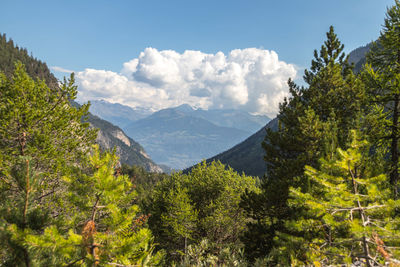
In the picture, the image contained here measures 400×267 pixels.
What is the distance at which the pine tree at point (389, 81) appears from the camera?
439 inches

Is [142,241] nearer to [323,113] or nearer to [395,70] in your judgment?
[323,113]

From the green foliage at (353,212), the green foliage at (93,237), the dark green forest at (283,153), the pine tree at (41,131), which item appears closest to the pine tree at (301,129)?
the dark green forest at (283,153)

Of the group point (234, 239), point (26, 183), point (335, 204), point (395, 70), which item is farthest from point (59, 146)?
point (234, 239)

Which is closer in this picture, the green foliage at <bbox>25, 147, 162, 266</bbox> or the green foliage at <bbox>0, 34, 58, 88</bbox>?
the green foliage at <bbox>25, 147, 162, 266</bbox>

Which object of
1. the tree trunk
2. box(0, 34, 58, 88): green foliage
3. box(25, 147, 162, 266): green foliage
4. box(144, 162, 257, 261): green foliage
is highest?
box(0, 34, 58, 88): green foliage

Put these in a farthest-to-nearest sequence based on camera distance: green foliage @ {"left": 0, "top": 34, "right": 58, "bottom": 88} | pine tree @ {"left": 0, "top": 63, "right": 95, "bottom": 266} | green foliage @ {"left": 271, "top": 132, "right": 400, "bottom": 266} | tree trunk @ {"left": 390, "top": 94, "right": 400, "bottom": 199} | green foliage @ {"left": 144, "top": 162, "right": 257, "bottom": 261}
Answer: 1. green foliage @ {"left": 0, "top": 34, "right": 58, "bottom": 88}
2. green foliage @ {"left": 144, "top": 162, "right": 257, "bottom": 261}
3. tree trunk @ {"left": 390, "top": 94, "right": 400, "bottom": 199}
4. pine tree @ {"left": 0, "top": 63, "right": 95, "bottom": 266}
5. green foliage @ {"left": 271, "top": 132, "right": 400, "bottom": 266}

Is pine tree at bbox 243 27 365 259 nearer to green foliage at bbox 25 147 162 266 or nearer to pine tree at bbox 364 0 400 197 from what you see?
pine tree at bbox 364 0 400 197

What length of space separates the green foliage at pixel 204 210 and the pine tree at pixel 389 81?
44.1 ft

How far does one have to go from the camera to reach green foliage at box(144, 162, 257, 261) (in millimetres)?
22734

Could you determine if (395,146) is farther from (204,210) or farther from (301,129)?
(204,210)

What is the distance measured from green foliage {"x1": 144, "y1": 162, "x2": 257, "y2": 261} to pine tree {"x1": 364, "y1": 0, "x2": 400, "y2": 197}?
44.1 ft

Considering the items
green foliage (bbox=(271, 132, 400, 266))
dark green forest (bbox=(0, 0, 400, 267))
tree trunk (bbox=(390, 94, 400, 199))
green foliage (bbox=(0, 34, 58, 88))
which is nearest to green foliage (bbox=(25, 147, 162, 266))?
dark green forest (bbox=(0, 0, 400, 267))

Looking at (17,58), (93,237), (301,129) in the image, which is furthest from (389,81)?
(17,58)

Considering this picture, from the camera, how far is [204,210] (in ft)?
81.7
